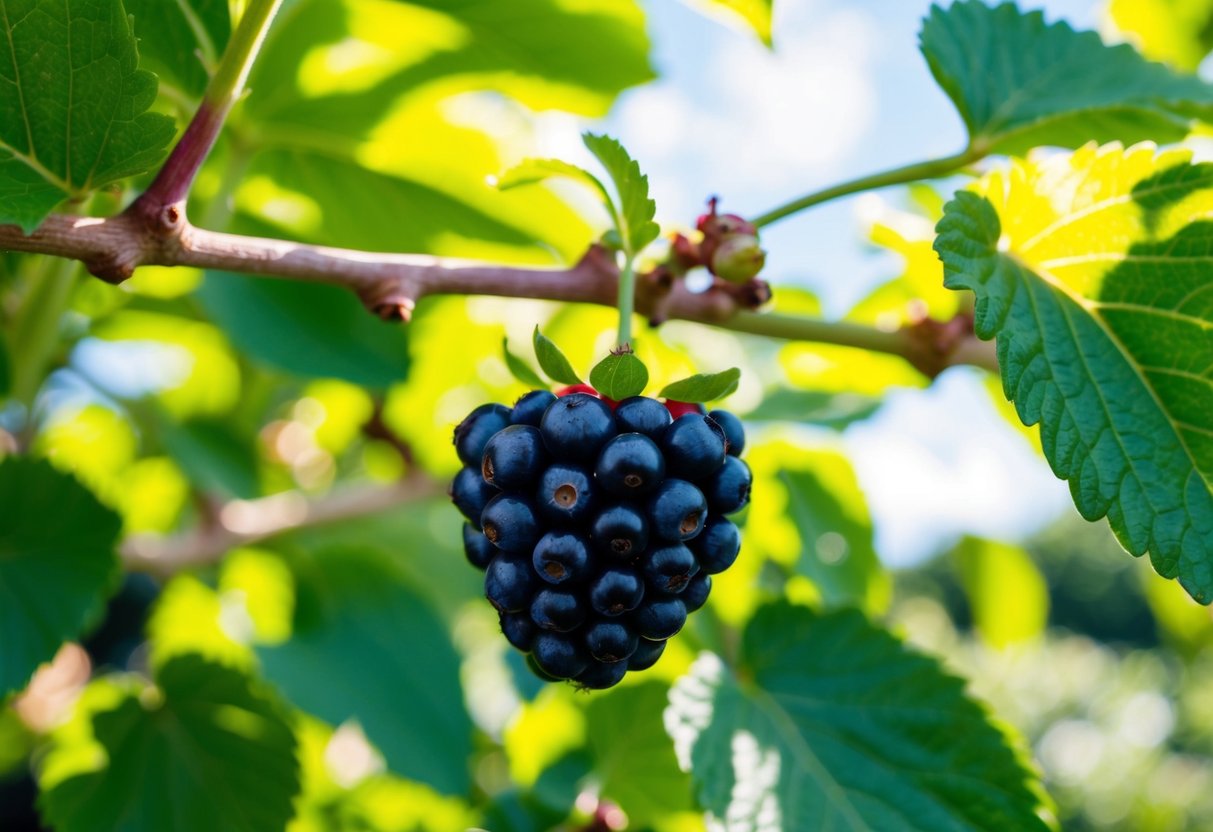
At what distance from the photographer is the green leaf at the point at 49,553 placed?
0.93m

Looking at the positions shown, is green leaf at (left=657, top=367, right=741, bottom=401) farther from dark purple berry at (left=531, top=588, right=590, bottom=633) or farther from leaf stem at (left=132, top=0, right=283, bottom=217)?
leaf stem at (left=132, top=0, right=283, bottom=217)

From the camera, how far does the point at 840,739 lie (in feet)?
3.06

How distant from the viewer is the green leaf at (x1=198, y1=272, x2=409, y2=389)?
1201 millimetres

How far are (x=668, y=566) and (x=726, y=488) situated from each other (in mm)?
76

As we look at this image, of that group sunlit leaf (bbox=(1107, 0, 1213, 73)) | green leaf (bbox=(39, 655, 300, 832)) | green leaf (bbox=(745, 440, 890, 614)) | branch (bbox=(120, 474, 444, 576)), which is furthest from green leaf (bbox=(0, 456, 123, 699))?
sunlit leaf (bbox=(1107, 0, 1213, 73))

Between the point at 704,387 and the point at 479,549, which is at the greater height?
the point at 704,387

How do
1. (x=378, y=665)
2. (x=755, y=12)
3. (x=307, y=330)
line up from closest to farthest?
(x=755, y=12), (x=307, y=330), (x=378, y=665)

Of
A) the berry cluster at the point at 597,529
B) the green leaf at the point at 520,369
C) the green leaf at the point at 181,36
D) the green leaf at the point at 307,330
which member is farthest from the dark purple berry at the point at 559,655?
the green leaf at the point at 307,330

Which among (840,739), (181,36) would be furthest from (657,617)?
(181,36)

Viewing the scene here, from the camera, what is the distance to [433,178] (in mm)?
1234

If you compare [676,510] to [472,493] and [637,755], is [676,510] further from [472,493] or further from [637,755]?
[637,755]

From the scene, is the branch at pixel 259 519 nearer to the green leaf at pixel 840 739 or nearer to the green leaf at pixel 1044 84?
the green leaf at pixel 840 739

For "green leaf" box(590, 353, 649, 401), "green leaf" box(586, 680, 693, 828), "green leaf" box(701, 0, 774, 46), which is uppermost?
"green leaf" box(701, 0, 774, 46)

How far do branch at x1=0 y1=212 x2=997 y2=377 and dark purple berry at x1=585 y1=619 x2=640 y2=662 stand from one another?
28cm
